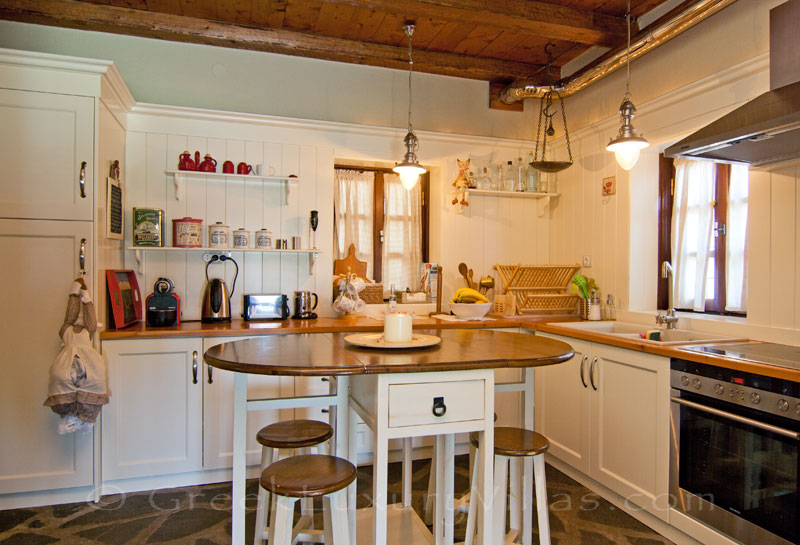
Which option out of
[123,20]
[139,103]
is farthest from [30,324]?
[123,20]

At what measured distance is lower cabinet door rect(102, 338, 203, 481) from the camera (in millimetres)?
2705

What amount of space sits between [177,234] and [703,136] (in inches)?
112

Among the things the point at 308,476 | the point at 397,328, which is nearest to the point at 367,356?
the point at 397,328

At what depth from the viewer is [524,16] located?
2.93 m

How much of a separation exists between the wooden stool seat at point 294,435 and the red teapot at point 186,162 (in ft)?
6.07

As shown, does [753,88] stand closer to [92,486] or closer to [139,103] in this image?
[139,103]

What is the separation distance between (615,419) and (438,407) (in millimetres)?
1413

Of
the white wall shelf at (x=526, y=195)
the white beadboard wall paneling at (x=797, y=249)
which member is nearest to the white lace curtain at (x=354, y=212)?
the white wall shelf at (x=526, y=195)

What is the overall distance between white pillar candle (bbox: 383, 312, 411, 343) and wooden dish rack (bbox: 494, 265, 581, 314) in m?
1.83

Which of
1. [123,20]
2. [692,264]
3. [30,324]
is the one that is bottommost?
[30,324]

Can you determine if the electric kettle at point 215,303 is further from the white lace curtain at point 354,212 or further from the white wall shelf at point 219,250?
the white lace curtain at point 354,212

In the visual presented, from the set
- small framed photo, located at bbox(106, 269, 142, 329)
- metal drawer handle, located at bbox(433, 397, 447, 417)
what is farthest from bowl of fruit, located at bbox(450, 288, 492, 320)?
small framed photo, located at bbox(106, 269, 142, 329)

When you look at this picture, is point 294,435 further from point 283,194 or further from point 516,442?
point 283,194

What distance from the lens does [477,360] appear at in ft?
5.37
